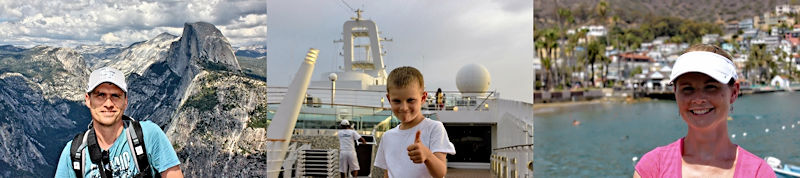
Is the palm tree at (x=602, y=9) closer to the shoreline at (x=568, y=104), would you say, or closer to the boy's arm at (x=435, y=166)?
the shoreline at (x=568, y=104)

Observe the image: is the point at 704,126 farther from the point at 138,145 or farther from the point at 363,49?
the point at 363,49

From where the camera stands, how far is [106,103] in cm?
191

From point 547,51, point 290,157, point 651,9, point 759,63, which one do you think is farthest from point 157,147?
point 651,9

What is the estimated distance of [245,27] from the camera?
13.3ft

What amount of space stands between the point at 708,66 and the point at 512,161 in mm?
2427

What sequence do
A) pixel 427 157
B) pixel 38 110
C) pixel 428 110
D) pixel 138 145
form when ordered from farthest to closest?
pixel 38 110, pixel 428 110, pixel 138 145, pixel 427 157

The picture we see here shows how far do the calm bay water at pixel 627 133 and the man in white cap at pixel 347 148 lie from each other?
2718 cm

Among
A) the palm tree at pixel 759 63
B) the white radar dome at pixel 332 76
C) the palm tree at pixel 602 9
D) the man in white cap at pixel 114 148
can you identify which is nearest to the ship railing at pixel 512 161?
the white radar dome at pixel 332 76

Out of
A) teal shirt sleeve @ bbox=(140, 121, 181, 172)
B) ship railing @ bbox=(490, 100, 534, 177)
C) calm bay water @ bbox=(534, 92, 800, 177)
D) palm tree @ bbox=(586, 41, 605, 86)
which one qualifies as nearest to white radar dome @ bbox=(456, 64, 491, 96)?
ship railing @ bbox=(490, 100, 534, 177)

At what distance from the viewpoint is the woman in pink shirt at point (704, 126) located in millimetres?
1169

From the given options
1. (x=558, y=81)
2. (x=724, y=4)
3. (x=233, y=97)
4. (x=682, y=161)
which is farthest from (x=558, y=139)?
(x=682, y=161)

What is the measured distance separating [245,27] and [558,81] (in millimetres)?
44407

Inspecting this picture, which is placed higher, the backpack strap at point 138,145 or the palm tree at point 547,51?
the palm tree at point 547,51

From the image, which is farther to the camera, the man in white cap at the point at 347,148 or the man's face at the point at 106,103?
the man in white cap at the point at 347,148
